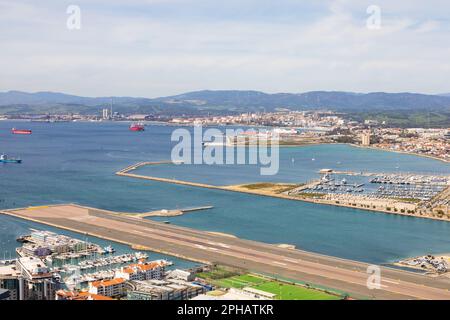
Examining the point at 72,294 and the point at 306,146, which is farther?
the point at 306,146

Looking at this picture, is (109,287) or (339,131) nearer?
(109,287)

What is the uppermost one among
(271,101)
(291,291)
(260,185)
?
(271,101)

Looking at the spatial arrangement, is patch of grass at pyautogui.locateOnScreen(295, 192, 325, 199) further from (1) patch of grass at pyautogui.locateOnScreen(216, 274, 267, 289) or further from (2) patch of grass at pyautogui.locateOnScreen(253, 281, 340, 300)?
(2) patch of grass at pyautogui.locateOnScreen(253, 281, 340, 300)

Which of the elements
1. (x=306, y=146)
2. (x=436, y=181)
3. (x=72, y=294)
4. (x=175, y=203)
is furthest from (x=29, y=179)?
(x=306, y=146)

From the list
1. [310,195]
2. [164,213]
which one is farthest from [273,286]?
[310,195]

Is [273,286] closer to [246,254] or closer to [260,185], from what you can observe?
[246,254]
